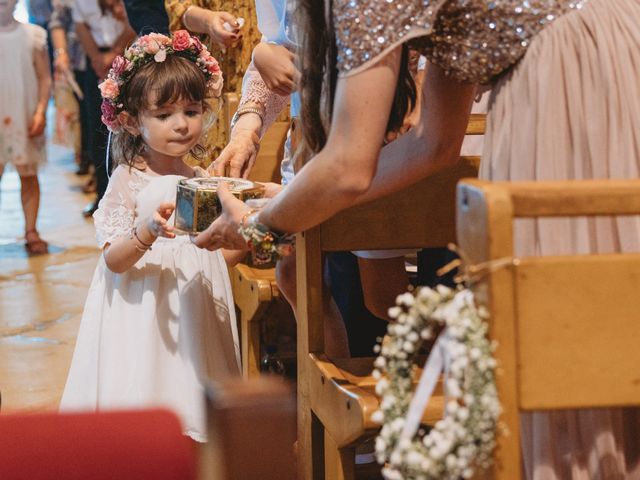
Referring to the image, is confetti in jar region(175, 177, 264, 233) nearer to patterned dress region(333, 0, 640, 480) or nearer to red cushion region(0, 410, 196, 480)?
patterned dress region(333, 0, 640, 480)

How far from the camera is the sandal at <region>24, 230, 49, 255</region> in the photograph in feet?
23.5

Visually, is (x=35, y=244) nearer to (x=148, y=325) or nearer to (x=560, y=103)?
(x=148, y=325)

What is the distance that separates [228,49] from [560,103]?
7.76ft

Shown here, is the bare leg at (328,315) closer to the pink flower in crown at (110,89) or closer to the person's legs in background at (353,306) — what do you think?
the pink flower in crown at (110,89)

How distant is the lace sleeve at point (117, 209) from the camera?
3109 mm

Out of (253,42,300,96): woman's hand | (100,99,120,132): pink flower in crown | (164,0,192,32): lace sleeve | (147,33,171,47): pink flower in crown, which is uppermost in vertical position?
(164,0,192,32): lace sleeve

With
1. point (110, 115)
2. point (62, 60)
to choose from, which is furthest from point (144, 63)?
point (62, 60)

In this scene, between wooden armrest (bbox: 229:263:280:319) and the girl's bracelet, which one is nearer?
the girl's bracelet

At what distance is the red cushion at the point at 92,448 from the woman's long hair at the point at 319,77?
84cm

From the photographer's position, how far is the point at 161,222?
2.89 metres

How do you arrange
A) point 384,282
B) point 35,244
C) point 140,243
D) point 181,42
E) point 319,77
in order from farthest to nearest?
point 35,244 < point 181,42 < point 384,282 < point 140,243 < point 319,77

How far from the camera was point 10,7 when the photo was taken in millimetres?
7164

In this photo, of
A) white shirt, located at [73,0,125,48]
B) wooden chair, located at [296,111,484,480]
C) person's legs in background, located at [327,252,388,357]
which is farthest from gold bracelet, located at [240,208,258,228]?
white shirt, located at [73,0,125,48]

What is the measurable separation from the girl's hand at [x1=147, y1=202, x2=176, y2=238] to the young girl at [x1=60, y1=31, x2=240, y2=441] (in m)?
0.10
